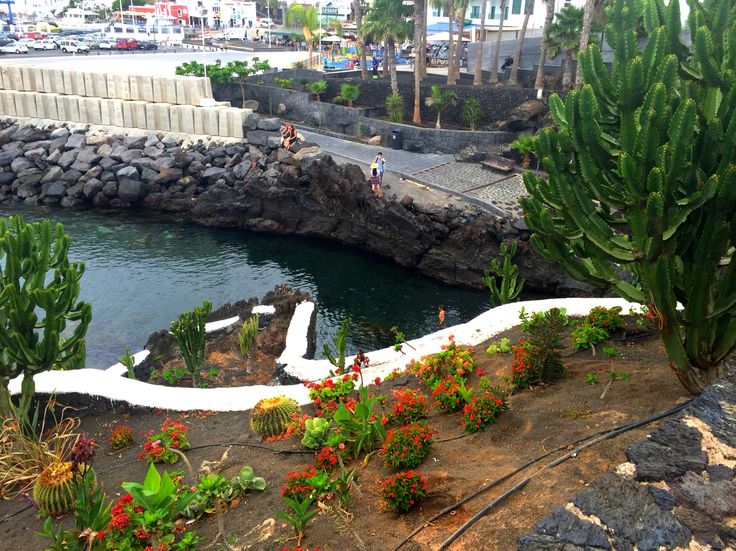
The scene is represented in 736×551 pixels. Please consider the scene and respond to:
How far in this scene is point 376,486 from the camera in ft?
25.4

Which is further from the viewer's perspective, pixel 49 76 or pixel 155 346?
pixel 49 76

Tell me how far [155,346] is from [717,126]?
13.1m

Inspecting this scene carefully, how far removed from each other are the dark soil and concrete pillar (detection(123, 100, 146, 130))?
3004 cm

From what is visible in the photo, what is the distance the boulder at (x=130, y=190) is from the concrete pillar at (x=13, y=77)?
1285cm

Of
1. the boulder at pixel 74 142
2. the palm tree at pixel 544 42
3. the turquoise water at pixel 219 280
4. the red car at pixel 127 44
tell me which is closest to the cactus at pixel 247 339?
the turquoise water at pixel 219 280

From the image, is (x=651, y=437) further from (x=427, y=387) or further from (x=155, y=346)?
(x=155, y=346)

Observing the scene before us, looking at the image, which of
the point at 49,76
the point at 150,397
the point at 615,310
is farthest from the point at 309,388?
the point at 49,76

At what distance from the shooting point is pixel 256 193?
3145 centimetres

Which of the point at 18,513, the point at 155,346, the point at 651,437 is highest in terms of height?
the point at 651,437

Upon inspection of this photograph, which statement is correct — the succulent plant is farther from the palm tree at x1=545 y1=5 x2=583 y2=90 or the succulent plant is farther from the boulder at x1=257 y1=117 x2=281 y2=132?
the palm tree at x1=545 y1=5 x2=583 y2=90

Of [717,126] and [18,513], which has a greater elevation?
[717,126]

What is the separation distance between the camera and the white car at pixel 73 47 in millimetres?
58156

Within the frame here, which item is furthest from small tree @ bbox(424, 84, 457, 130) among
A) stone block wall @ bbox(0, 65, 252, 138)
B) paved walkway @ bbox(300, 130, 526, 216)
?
stone block wall @ bbox(0, 65, 252, 138)

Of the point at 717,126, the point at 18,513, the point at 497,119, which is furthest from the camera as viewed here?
the point at 497,119
